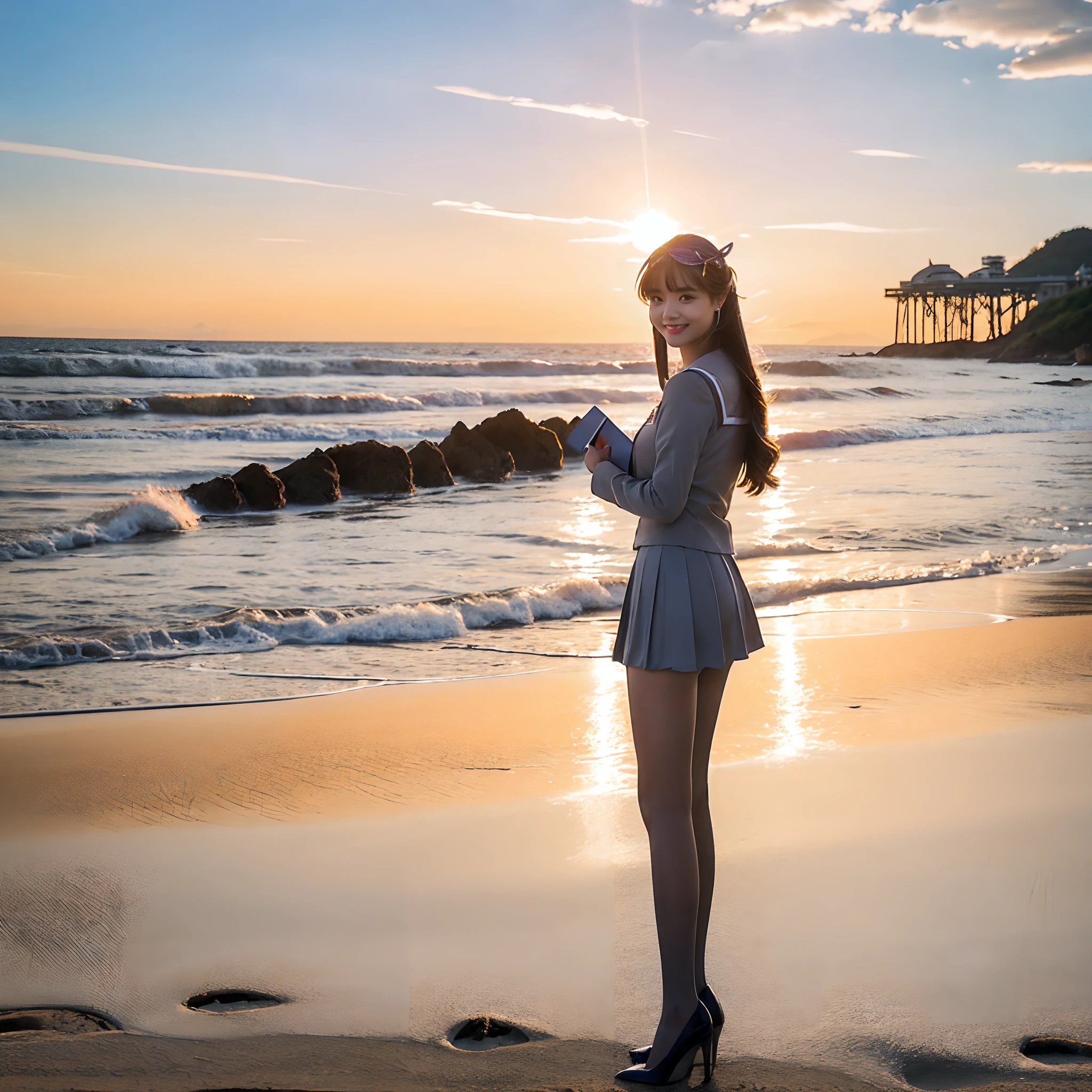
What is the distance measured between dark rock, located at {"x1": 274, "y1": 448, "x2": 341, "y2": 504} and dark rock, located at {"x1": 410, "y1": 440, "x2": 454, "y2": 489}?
1866 millimetres

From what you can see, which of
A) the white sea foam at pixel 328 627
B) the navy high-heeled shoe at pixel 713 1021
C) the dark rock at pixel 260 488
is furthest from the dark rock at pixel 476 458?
the navy high-heeled shoe at pixel 713 1021

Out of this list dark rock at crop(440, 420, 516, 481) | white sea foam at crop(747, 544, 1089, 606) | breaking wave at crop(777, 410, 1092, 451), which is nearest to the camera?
white sea foam at crop(747, 544, 1089, 606)

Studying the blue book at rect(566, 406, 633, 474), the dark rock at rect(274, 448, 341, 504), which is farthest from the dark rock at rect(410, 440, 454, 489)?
the blue book at rect(566, 406, 633, 474)

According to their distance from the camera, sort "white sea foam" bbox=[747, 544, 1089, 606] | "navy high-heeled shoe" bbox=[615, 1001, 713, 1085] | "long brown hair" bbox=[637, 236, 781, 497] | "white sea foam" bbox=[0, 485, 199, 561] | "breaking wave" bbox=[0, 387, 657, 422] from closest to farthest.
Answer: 1. "navy high-heeled shoe" bbox=[615, 1001, 713, 1085]
2. "long brown hair" bbox=[637, 236, 781, 497]
3. "white sea foam" bbox=[747, 544, 1089, 606]
4. "white sea foam" bbox=[0, 485, 199, 561]
5. "breaking wave" bbox=[0, 387, 657, 422]

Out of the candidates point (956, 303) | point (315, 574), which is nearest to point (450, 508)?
point (315, 574)

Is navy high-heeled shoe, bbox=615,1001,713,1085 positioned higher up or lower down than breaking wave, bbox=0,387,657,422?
lower down

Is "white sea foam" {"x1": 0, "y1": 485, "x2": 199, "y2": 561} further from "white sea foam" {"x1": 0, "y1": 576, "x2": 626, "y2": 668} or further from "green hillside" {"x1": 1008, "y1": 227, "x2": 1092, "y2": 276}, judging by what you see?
"green hillside" {"x1": 1008, "y1": 227, "x2": 1092, "y2": 276}

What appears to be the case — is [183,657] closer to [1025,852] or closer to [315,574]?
[315,574]

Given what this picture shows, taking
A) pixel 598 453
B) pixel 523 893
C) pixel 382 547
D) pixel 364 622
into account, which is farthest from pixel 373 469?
pixel 598 453

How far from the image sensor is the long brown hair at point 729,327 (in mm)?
2064

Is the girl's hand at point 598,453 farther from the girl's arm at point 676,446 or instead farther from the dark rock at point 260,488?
the dark rock at point 260,488

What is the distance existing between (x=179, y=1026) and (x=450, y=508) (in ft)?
34.0

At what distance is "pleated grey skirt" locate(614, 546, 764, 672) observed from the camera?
2.01 meters

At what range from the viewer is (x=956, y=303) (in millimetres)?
71500
